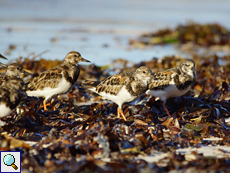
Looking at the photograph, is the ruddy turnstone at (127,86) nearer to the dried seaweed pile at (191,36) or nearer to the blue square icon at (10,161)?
the blue square icon at (10,161)

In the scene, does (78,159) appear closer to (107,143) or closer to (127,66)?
(107,143)

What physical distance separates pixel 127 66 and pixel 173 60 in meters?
1.16

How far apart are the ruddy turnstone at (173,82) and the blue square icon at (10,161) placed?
8.18ft

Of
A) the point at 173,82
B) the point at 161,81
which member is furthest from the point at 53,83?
the point at 173,82

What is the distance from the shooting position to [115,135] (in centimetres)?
341

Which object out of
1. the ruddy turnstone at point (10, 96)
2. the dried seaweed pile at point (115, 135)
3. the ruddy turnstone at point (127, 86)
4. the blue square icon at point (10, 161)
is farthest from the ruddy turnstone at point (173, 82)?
the blue square icon at point (10, 161)

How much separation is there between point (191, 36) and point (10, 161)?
34.2 ft

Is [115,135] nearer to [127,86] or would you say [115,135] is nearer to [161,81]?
[127,86]

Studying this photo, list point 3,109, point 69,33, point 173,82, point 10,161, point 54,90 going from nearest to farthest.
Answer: point 10,161 → point 3,109 → point 173,82 → point 54,90 → point 69,33

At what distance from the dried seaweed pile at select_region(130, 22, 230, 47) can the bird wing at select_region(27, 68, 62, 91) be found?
667 cm

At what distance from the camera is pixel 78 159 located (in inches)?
122

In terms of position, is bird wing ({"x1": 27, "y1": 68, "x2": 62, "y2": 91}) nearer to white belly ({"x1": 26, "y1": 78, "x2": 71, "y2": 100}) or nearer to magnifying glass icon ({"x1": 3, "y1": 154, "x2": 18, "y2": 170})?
white belly ({"x1": 26, "y1": 78, "x2": 71, "y2": 100})

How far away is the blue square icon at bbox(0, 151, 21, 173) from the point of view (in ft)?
9.65

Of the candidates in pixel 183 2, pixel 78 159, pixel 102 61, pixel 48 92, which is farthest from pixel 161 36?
pixel 183 2
